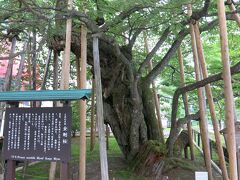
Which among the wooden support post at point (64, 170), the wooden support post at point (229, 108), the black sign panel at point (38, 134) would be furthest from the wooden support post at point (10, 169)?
the wooden support post at point (229, 108)

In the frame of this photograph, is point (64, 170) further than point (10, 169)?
No

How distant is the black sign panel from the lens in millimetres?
4586

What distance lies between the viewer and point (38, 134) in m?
4.71

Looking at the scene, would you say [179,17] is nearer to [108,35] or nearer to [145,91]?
[108,35]

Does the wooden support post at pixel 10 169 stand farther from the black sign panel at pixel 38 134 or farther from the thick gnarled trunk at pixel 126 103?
the thick gnarled trunk at pixel 126 103

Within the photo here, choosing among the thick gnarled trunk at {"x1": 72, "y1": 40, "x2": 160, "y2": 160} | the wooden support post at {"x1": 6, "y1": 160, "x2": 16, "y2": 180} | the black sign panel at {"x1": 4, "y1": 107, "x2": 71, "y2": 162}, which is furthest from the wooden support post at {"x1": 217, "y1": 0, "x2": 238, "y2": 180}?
the thick gnarled trunk at {"x1": 72, "y1": 40, "x2": 160, "y2": 160}

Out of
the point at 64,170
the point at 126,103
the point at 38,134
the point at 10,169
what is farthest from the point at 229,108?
the point at 126,103

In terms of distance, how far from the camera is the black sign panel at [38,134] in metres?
4.59

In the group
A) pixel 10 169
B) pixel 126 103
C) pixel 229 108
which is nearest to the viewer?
pixel 229 108

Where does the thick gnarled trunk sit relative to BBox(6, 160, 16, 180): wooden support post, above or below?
above

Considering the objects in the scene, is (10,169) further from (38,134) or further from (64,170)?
(64,170)

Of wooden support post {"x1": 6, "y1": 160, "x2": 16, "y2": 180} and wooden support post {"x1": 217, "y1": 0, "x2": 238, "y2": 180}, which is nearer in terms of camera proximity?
wooden support post {"x1": 217, "y1": 0, "x2": 238, "y2": 180}

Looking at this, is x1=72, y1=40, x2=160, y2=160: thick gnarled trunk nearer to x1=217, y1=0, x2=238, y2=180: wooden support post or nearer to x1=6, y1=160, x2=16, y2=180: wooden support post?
x1=6, y1=160, x2=16, y2=180: wooden support post

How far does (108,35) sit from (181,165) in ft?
11.7
